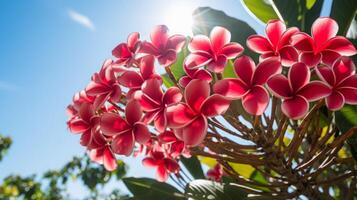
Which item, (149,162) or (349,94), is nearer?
(349,94)

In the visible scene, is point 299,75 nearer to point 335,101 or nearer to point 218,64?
point 335,101

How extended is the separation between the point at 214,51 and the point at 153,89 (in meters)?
0.23

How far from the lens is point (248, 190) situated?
1.35 metres

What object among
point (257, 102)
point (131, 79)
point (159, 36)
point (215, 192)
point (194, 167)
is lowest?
point (215, 192)

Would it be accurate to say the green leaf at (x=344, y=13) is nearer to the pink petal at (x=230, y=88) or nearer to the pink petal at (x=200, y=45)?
the pink petal at (x=200, y=45)

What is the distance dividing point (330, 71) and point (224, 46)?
0.30 m

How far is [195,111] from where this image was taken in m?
0.92

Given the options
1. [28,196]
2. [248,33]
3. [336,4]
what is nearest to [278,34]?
[248,33]

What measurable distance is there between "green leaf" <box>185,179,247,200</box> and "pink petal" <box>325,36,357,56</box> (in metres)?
0.61

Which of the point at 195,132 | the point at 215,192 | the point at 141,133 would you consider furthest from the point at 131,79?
the point at 215,192

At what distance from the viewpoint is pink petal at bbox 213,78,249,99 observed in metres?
0.89

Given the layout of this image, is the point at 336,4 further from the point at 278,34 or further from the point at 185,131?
the point at 185,131

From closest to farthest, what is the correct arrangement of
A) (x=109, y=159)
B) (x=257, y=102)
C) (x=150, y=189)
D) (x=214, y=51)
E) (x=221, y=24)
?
(x=257, y=102)
(x=214, y=51)
(x=109, y=159)
(x=221, y=24)
(x=150, y=189)

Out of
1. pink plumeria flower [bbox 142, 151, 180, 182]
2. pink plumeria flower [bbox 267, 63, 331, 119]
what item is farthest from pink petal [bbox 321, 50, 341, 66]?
pink plumeria flower [bbox 142, 151, 180, 182]
